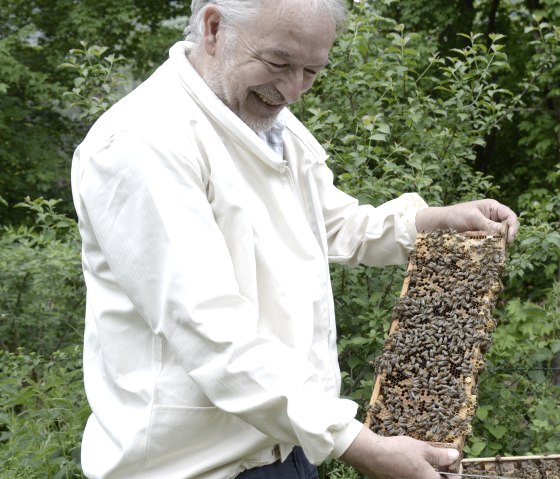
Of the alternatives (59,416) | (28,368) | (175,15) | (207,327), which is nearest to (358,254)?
(207,327)

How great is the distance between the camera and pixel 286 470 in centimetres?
229

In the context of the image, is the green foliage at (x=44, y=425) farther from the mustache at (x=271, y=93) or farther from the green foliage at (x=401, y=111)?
the mustache at (x=271, y=93)

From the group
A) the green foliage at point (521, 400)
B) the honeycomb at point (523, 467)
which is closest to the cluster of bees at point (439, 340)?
the honeycomb at point (523, 467)

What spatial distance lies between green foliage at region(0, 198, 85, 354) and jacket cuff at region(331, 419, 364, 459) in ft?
13.6

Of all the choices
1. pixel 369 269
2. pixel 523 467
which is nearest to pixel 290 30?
pixel 523 467

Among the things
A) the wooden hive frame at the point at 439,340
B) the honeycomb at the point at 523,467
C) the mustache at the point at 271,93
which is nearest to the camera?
the mustache at the point at 271,93

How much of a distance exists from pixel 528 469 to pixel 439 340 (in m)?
1.25

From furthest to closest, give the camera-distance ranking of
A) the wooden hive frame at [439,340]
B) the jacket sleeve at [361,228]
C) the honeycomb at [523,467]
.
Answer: the honeycomb at [523,467], the jacket sleeve at [361,228], the wooden hive frame at [439,340]

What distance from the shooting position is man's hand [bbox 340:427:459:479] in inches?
80.8

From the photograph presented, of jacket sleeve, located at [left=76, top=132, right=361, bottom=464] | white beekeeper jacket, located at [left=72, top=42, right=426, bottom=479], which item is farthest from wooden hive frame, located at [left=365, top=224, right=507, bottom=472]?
jacket sleeve, located at [left=76, top=132, right=361, bottom=464]

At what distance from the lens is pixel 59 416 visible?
4.42 m

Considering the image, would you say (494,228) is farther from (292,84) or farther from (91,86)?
(91,86)

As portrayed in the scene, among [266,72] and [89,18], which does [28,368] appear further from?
[89,18]

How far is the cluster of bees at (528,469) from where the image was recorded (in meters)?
3.62
